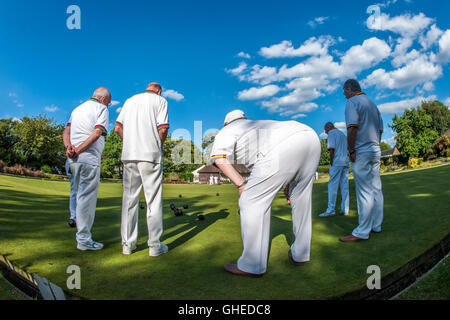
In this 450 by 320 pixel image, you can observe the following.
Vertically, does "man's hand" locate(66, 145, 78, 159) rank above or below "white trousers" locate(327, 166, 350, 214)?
above

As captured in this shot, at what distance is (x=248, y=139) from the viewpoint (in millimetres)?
3178

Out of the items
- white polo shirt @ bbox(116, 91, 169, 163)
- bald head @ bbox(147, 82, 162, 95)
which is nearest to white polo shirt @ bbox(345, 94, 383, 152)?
white polo shirt @ bbox(116, 91, 169, 163)

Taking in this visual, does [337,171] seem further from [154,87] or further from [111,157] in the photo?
[111,157]

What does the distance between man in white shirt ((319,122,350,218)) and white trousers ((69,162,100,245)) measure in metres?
5.30

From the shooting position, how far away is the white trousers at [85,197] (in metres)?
4.07

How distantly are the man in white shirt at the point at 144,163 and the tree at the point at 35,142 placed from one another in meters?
47.3

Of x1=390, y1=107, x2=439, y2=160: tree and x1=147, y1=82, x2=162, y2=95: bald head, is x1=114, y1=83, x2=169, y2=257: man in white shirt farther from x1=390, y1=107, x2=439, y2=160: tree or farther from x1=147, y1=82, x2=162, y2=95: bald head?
x1=390, y1=107, x2=439, y2=160: tree

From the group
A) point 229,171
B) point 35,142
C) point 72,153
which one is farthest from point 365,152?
point 35,142

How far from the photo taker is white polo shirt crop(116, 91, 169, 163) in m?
3.84

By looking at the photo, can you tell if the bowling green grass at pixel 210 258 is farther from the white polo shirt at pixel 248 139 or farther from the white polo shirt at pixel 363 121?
the white polo shirt at pixel 363 121

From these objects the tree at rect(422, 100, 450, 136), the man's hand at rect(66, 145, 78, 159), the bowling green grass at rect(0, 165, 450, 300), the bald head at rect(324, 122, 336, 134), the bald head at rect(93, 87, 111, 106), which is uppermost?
the tree at rect(422, 100, 450, 136)

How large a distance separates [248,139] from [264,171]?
0.43 m
